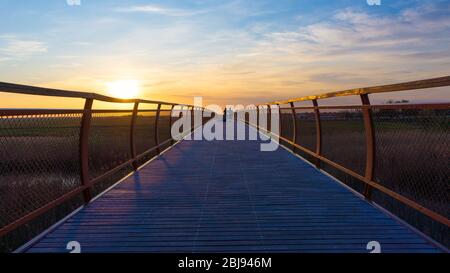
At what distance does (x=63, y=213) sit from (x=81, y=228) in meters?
3.55

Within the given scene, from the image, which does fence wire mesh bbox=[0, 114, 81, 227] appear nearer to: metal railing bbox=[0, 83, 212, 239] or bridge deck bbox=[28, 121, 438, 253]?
metal railing bbox=[0, 83, 212, 239]

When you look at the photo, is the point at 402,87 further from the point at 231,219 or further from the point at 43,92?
the point at 43,92

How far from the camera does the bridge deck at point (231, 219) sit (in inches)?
145

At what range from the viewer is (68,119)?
454cm

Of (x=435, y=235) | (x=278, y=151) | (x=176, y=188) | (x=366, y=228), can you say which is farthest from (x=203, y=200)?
(x=278, y=151)

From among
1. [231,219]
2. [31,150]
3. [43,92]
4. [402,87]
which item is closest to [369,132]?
[402,87]

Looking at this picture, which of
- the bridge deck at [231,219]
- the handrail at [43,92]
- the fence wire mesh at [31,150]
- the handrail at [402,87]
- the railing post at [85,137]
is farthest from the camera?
the railing post at [85,137]

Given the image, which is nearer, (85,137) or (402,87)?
(402,87)

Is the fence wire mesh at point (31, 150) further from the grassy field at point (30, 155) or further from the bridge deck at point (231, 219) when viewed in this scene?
the bridge deck at point (231, 219)

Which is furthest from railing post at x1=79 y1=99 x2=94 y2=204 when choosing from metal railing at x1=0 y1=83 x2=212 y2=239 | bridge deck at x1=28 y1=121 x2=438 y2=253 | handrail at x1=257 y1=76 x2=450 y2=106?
handrail at x1=257 y1=76 x2=450 y2=106

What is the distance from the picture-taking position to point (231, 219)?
14.6 ft

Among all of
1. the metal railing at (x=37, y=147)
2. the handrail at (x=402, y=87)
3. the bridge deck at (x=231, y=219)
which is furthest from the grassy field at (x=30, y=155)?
the handrail at (x=402, y=87)

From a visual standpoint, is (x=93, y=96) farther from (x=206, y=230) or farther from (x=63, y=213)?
(x=63, y=213)

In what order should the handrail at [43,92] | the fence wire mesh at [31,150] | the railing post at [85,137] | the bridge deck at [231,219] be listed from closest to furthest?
1. the handrail at [43,92]
2. the fence wire mesh at [31,150]
3. the bridge deck at [231,219]
4. the railing post at [85,137]
